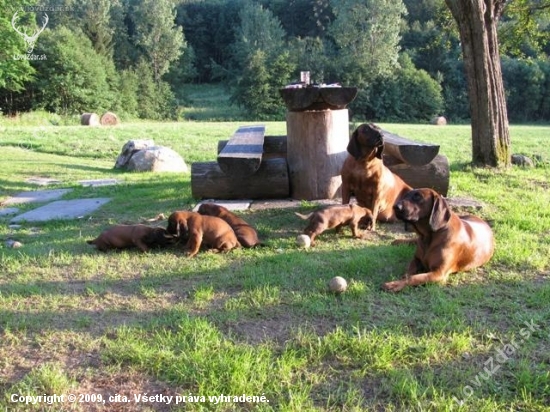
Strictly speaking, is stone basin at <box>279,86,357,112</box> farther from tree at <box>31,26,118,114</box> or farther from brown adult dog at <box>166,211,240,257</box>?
tree at <box>31,26,118,114</box>

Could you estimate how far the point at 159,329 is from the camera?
3305 millimetres

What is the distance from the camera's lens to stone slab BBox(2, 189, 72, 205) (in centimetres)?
814

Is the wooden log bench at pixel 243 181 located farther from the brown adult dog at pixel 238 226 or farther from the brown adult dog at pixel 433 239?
the brown adult dog at pixel 433 239

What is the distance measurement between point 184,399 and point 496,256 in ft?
10.5

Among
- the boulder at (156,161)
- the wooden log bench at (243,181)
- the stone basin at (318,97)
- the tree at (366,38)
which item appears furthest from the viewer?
the tree at (366,38)

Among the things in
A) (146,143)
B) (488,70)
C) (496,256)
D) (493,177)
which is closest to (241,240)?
(496,256)

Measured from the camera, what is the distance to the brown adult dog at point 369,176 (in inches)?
218

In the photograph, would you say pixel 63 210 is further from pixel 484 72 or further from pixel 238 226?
pixel 484 72

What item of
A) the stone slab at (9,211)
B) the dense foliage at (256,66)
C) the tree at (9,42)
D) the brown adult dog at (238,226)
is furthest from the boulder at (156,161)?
the dense foliage at (256,66)

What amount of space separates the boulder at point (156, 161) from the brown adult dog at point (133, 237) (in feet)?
21.8

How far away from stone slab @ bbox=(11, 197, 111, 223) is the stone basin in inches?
120

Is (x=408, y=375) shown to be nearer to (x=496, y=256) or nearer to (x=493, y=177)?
(x=496, y=256)

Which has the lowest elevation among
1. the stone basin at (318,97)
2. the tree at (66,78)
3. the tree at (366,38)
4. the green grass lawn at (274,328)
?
the green grass lawn at (274,328)

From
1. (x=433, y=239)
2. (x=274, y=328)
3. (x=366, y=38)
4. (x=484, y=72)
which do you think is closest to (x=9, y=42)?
(x=484, y=72)
